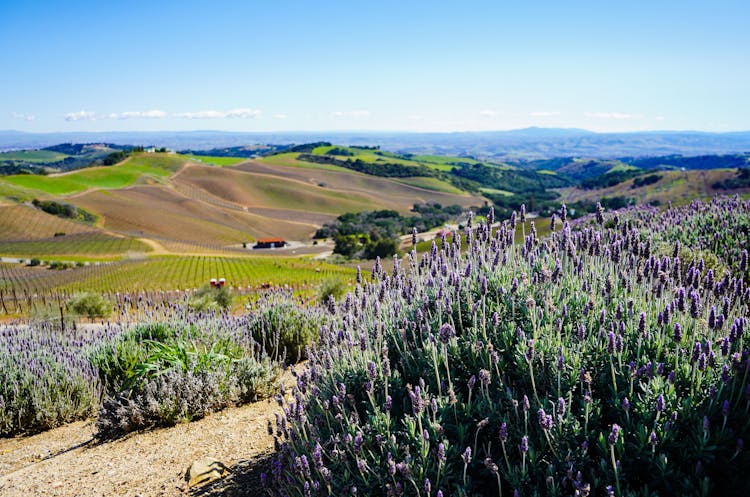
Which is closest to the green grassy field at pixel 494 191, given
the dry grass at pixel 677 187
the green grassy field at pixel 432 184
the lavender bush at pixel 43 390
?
the green grassy field at pixel 432 184

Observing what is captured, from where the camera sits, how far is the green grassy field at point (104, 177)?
4439 inches

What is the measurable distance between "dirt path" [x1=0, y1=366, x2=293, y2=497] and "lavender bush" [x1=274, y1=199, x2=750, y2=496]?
2.73 feet

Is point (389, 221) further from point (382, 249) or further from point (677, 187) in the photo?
point (677, 187)

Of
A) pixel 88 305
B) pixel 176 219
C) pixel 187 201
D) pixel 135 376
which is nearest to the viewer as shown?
pixel 135 376

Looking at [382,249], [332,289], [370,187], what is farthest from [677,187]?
[332,289]

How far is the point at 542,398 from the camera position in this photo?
322 centimetres

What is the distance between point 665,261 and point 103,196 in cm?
11901

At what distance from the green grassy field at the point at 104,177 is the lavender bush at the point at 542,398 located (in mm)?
122279

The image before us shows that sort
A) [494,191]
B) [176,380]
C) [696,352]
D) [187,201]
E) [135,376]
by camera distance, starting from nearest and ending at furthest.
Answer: [696,352] → [176,380] → [135,376] → [187,201] → [494,191]

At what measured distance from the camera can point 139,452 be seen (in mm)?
5066

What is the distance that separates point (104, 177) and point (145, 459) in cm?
14701

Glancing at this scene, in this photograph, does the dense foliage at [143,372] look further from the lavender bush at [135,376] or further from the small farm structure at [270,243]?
the small farm structure at [270,243]

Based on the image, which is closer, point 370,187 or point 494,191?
point 370,187

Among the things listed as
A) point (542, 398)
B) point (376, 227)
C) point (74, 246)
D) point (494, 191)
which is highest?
point (542, 398)
